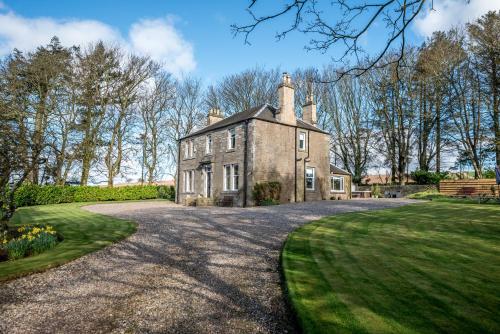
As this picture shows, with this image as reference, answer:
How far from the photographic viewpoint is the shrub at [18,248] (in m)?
7.60

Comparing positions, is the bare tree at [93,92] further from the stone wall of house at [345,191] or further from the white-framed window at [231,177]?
the stone wall of house at [345,191]

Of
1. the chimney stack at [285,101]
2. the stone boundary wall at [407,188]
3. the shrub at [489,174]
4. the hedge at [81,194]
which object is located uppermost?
the chimney stack at [285,101]

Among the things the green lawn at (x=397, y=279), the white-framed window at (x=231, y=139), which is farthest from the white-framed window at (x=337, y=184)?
the green lawn at (x=397, y=279)

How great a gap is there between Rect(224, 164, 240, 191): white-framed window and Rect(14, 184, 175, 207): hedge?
11.8 metres

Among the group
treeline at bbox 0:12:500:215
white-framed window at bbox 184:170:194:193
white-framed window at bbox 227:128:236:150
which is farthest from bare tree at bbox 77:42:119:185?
white-framed window at bbox 227:128:236:150

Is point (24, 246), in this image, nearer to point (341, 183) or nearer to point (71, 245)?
point (71, 245)

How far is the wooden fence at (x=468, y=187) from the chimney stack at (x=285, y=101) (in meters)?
11.9

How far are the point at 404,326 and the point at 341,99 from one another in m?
38.1

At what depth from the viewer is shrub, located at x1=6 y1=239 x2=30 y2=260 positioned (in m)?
7.60

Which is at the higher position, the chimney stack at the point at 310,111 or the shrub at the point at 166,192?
the chimney stack at the point at 310,111

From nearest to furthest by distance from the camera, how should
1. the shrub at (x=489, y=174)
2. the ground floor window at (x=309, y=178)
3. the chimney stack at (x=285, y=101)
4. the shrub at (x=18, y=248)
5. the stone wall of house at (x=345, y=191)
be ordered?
the shrub at (x=18, y=248)
the chimney stack at (x=285, y=101)
the ground floor window at (x=309, y=178)
the shrub at (x=489, y=174)
the stone wall of house at (x=345, y=191)

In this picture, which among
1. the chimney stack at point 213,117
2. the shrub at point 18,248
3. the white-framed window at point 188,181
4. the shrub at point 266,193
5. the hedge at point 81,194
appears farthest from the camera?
the chimney stack at point 213,117

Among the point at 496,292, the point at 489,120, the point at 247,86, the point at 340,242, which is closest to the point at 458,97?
the point at 489,120

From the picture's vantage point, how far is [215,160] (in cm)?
2522
